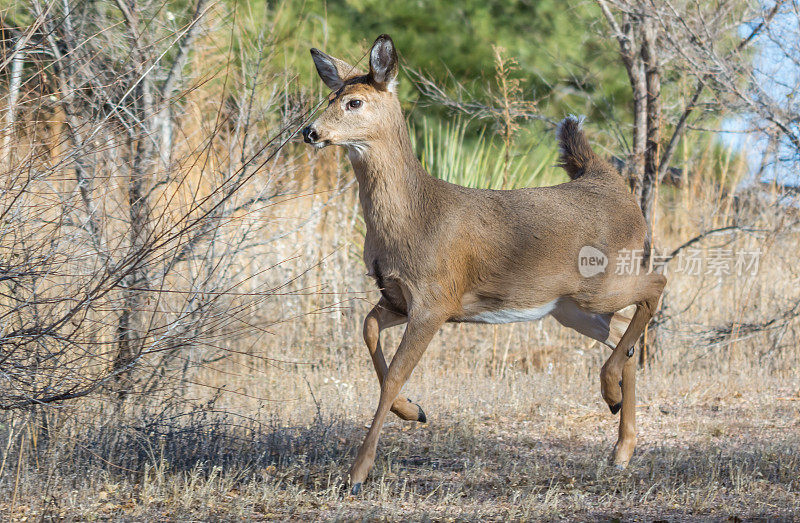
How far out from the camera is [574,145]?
6703 millimetres

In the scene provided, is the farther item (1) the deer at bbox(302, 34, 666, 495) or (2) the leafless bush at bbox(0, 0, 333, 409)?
(1) the deer at bbox(302, 34, 666, 495)

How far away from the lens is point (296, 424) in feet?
22.4

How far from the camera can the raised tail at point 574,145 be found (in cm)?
660

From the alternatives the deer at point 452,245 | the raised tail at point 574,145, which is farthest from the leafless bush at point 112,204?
the raised tail at point 574,145

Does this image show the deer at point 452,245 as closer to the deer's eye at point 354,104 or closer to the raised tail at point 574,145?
the deer's eye at point 354,104

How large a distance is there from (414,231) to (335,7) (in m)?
13.3

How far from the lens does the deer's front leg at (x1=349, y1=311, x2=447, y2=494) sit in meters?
4.99

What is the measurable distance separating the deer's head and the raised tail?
185 cm

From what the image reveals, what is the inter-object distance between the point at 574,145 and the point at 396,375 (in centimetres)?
262

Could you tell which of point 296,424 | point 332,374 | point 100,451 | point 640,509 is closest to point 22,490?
point 100,451

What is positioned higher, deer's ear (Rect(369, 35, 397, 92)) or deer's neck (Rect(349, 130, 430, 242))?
deer's ear (Rect(369, 35, 397, 92))

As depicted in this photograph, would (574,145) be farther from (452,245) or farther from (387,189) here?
Result: (387,189)

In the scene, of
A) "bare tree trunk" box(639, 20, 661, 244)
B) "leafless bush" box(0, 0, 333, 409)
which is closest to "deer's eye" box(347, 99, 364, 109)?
"leafless bush" box(0, 0, 333, 409)

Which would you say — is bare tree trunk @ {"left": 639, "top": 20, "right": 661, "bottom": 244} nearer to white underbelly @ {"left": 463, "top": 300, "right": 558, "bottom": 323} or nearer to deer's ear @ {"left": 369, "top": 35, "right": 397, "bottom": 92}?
white underbelly @ {"left": 463, "top": 300, "right": 558, "bottom": 323}
